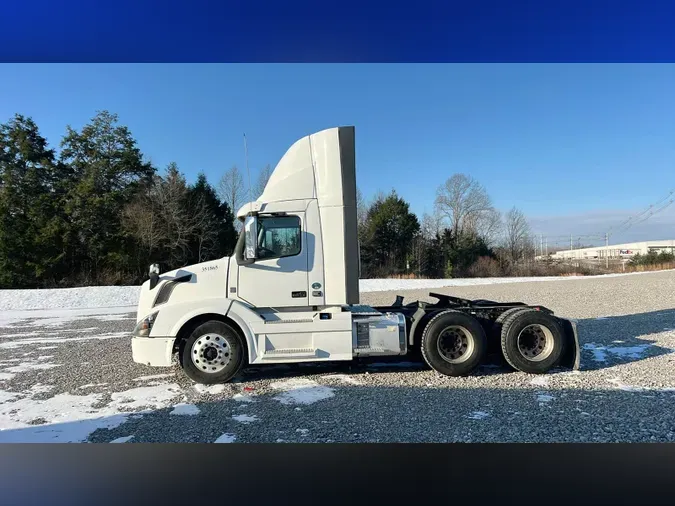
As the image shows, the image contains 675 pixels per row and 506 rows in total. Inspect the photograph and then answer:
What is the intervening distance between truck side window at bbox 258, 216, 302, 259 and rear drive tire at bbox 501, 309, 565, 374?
3.32 meters

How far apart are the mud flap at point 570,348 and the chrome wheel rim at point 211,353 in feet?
16.2

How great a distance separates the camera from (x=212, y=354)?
19.1ft

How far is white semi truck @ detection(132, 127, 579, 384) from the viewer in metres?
5.79

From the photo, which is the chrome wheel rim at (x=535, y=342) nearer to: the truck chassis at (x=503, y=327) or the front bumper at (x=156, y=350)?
the truck chassis at (x=503, y=327)

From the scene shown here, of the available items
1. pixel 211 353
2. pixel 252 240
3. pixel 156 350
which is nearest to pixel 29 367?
pixel 156 350

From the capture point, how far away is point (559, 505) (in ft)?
9.62

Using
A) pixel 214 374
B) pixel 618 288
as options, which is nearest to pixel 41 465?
pixel 214 374

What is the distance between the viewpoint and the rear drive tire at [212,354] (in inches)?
227

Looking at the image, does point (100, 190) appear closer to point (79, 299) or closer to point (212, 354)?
point (79, 299)

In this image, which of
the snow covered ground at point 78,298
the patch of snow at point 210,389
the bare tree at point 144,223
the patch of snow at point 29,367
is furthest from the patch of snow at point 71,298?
the patch of snow at point 210,389

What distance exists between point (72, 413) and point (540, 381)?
5.85 meters
